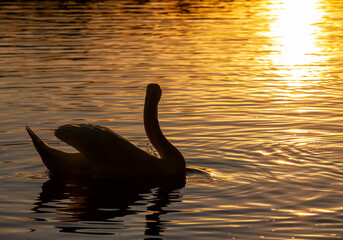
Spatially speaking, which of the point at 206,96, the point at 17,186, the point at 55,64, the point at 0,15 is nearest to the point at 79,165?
the point at 17,186

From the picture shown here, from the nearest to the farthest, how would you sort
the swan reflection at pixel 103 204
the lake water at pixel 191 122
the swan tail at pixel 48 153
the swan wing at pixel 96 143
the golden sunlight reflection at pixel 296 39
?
the swan reflection at pixel 103 204 → the lake water at pixel 191 122 → the swan wing at pixel 96 143 → the swan tail at pixel 48 153 → the golden sunlight reflection at pixel 296 39

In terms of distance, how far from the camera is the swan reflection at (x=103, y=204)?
34.1 ft

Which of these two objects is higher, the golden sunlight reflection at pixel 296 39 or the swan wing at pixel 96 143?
the swan wing at pixel 96 143

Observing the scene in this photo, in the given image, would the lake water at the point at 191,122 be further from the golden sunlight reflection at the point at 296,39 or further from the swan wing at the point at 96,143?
the swan wing at the point at 96,143

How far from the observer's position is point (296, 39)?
34.7 m

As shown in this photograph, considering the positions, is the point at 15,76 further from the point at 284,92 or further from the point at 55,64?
the point at 284,92

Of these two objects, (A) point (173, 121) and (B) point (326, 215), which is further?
(A) point (173, 121)

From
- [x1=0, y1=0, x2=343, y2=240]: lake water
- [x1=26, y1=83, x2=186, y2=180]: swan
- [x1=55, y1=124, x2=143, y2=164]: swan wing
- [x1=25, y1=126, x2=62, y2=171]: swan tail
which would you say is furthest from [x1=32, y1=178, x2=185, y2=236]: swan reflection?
[x1=55, y1=124, x2=143, y2=164]: swan wing

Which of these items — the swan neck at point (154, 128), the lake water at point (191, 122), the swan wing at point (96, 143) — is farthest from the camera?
the swan neck at point (154, 128)

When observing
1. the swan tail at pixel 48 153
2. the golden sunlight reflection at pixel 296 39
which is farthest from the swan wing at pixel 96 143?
the golden sunlight reflection at pixel 296 39

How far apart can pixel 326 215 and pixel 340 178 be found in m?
1.98

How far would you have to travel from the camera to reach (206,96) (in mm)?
20562

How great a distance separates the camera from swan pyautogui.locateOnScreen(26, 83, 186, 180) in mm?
12312

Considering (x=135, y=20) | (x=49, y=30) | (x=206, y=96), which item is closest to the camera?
(x=206, y=96)
